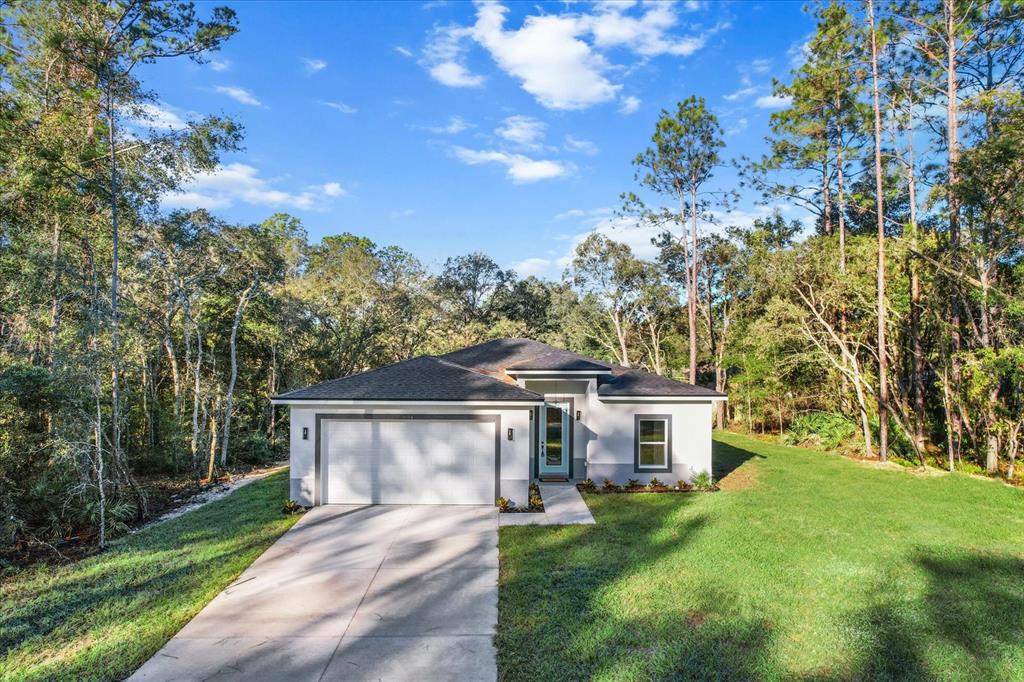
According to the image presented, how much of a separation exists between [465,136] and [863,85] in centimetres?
1292

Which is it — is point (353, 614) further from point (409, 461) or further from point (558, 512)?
point (558, 512)

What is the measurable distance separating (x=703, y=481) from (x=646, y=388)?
2529 millimetres

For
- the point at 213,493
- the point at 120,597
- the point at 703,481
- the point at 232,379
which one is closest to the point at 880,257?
the point at 703,481

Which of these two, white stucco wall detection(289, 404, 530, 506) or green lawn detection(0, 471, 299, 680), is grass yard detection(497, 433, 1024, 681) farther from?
green lawn detection(0, 471, 299, 680)

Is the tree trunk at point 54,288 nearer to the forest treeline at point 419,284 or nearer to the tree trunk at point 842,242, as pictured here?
the forest treeline at point 419,284

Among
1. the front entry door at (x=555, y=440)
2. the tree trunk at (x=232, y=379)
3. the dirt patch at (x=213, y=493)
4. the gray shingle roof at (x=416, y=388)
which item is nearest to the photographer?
the dirt patch at (x=213, y=493)

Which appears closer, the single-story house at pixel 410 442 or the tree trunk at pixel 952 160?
the single-story house at pixel 410 442

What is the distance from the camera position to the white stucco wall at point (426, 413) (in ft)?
32.5

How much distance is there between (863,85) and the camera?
15023 mm

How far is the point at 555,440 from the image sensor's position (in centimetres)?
1210

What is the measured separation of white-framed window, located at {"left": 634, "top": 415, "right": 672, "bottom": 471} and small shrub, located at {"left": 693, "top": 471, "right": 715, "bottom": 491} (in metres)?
0.64

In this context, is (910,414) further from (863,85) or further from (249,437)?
(249,437)

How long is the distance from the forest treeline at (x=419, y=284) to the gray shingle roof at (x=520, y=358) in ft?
24.0

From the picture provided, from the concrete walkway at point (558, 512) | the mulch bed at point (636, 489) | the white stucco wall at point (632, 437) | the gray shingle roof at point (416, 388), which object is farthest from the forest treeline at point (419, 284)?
Result: the mulch bed at point (636, 489)
